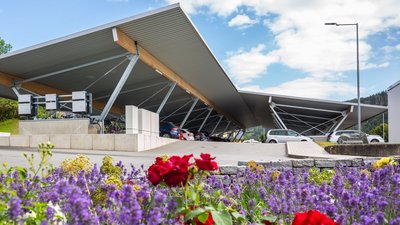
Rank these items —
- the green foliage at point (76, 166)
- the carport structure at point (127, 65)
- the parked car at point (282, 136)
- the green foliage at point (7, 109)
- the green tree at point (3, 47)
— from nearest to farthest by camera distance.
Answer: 1. the green foliage at point (76, 166)
2. the carport structure at point (127, 65)
3. the parked car at point (282, 136)
4. the green foliage at point (7, 109)
5. the green tree at point (3, 47)

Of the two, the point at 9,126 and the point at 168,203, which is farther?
the point at 9,126

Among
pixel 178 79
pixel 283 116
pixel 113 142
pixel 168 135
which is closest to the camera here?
pixel 113 142

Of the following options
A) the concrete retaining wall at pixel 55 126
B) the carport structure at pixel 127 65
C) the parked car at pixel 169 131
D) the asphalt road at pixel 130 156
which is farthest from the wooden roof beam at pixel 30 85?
the parked car at pixel 169 131

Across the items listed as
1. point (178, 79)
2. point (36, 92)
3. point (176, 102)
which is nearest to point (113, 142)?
point (36, 92)

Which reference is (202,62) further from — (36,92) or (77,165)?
(77,165)

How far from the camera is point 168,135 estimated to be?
3325 centimetres

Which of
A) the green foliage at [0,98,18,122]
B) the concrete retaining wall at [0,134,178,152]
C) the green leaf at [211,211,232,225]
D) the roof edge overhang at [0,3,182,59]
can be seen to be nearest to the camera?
the green leaf at [211,211,232,225]

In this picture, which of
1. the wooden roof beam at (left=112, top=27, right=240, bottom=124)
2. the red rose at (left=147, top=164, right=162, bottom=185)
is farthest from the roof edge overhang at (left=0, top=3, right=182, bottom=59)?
the red rose at (left=147, top=164, right=162, bottom=185)

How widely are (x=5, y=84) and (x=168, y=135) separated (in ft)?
43.1

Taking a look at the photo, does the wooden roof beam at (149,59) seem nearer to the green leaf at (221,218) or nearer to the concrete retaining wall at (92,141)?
the concrete retaining wall at (92,141)

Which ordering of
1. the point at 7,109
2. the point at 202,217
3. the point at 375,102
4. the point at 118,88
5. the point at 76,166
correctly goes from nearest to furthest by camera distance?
1. the point at 202,217
2. the point at 76,166
3. the point at 118,88
4. the point at 7,109
5. the point at 375,102

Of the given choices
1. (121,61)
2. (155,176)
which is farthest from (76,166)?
(121,61)

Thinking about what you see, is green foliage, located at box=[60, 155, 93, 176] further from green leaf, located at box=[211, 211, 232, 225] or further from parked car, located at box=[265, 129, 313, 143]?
parked car, located at box=[265, 129, 313, 143]

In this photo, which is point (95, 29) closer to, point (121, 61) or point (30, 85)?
point (121, 61)
